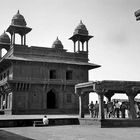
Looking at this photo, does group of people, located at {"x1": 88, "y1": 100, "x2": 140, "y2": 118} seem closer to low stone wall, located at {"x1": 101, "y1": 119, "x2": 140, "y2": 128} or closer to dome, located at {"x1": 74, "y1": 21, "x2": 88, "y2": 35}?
low stone wall, located at {"x1": 101, "y1": 119, "x2": 140, "y2": 128}

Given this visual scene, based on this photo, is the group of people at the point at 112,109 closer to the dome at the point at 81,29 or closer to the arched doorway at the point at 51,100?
the arched doorway at the point at 51,100

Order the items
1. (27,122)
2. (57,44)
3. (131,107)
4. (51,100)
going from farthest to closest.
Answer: (57,44) → (51,100) → (27,122) → (131,107)

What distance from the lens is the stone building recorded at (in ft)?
104

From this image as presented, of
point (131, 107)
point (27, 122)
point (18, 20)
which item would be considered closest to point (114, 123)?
point (131, 107)

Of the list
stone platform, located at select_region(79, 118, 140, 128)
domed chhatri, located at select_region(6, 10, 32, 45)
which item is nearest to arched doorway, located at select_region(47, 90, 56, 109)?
domed chhatri, located at select_region(6, 10, 32, 45)

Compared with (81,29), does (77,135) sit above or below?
below

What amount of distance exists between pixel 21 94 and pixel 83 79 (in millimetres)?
7896

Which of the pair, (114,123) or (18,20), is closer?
(114,123)

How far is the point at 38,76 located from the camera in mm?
Answer: 32812

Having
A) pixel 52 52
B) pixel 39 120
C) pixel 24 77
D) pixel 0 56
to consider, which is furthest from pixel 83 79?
pixel 39 120

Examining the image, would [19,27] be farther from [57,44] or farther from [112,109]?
[112,109]

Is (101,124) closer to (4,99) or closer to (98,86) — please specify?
(98,86)

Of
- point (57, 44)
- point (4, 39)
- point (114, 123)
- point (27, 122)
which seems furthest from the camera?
point (57, 44)

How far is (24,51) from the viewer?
108 ft
